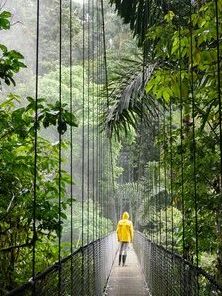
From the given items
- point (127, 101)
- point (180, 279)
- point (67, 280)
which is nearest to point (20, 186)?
point (67, 280)

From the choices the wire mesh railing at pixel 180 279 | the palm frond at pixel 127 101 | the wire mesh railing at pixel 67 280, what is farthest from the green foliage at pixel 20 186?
the palm frond at pixel 127 101

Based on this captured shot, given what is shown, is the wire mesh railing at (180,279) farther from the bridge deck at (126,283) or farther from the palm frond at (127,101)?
the palm frond at (127,101)

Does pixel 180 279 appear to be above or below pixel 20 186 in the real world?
below

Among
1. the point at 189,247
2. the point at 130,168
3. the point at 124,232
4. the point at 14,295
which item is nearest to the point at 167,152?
the point at 189,247

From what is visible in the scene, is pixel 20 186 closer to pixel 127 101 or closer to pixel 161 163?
pixel 161 163

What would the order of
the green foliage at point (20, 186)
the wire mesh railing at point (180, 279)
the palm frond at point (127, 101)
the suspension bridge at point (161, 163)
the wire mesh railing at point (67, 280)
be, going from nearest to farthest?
the wire mesh railing at point (67, 280), the wire mesh railing at point (180, 279), the suspension bridge at point (161, 163), the green foliage at point (20, 186), the palm frond at point (127, 101)

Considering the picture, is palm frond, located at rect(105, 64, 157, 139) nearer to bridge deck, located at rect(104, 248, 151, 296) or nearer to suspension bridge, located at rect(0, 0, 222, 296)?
suspension bridge, located at rect(0, 0, 222, 296)

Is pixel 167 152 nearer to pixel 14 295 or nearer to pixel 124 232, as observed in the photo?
pixel 14 295

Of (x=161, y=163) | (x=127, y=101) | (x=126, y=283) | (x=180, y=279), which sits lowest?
(x=126, y=283)

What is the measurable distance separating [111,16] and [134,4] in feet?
53.5

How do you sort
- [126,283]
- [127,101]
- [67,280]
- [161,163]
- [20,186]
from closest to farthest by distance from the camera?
[67,280] < [20,186] < [161,163] < [127,101] < [126,283]

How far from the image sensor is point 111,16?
19.9 m

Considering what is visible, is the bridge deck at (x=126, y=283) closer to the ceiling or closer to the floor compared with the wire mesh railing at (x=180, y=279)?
closer to the floor

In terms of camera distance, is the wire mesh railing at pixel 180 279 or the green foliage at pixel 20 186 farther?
the green foliage at pixel 20 186
